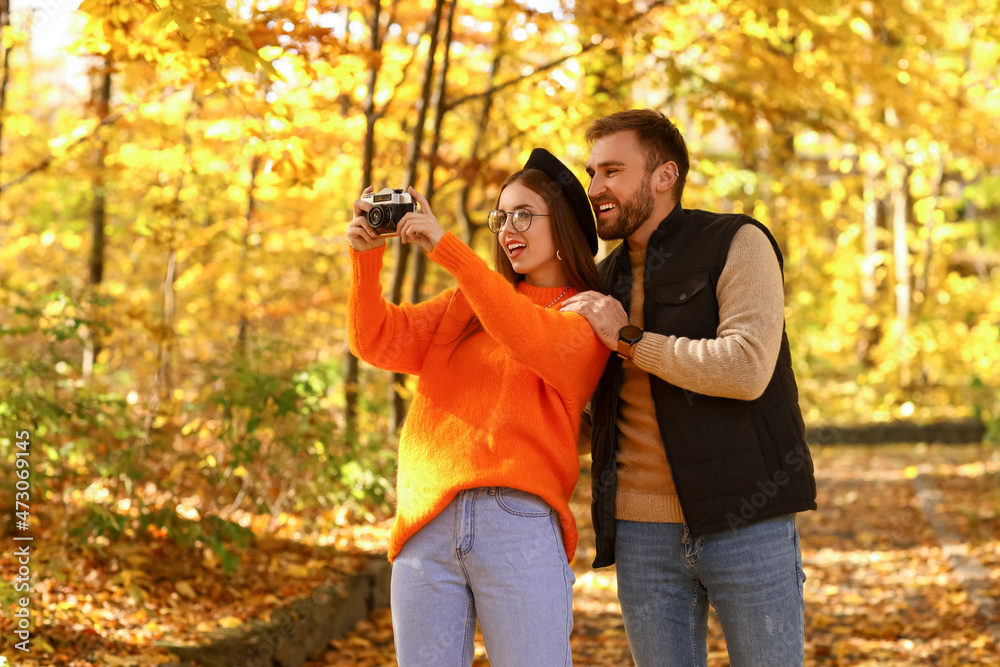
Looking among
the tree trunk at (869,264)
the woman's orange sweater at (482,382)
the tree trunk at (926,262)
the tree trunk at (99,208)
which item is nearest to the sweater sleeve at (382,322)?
the woman's orange sweater at (482,382)

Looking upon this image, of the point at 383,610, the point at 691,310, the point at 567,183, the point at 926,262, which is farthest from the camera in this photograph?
the point at 926,262

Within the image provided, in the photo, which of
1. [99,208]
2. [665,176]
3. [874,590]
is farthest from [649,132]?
[99,208]

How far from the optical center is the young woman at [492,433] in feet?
6.85

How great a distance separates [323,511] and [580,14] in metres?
3.68

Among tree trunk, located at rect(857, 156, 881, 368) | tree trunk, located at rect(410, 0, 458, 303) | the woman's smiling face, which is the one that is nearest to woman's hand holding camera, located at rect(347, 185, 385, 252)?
the woman's smiling face

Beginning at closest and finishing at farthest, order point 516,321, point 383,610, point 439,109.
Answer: point 516,321, point 383,610, point 439,109

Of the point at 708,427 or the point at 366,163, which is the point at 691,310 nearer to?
the point at 708,427

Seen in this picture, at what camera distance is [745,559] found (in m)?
2.25

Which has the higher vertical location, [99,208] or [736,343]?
[99,208]

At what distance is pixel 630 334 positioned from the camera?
222cm

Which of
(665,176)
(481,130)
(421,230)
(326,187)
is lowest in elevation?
(421,230)

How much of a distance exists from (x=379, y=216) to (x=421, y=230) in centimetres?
14

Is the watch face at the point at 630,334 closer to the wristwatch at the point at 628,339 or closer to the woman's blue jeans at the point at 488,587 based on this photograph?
the wristwatch at the point at 628,339

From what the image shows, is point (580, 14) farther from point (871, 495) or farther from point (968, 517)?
point (871, 495)
